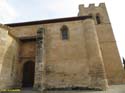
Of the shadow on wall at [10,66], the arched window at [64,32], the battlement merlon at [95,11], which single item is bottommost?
the shadow on wall at [10,66]

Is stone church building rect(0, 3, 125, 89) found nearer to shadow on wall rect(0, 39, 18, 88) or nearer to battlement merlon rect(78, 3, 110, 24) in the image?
shadow on wall rect(0, 39, 18, 88)

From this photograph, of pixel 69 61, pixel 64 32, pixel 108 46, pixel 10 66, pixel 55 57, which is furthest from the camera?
pixel 108 46

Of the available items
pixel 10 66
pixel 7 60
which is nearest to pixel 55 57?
pixel 10 66

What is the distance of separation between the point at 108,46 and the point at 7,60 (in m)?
13.4

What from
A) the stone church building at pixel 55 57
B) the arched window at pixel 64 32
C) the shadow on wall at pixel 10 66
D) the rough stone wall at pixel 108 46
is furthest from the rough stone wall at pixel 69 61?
the rough stone wall at pixel 108 46

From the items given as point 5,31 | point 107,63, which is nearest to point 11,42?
point 5,31

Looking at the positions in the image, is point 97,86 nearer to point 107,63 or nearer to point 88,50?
point 88,50

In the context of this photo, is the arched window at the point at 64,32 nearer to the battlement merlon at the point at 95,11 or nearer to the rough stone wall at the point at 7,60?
the rough stone wall at the point at 7,60

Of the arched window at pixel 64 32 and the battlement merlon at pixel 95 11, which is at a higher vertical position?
the battlement merlon at pixel 95 11

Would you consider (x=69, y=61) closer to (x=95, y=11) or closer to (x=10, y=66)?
(x=10, y=66)

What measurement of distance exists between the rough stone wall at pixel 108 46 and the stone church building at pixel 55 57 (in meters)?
0.13

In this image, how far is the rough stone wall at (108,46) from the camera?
15.4 metres

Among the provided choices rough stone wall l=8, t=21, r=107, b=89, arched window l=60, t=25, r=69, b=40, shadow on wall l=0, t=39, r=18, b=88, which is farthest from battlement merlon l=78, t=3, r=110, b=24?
shadow on wall l=0, t=39, r=18, b=88

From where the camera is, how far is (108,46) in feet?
55.7
